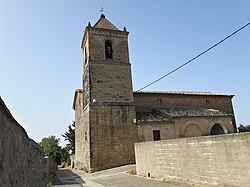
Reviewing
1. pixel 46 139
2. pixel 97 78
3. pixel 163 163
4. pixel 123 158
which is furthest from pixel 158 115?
A: pixel 46 139

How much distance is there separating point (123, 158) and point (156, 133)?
155 inches

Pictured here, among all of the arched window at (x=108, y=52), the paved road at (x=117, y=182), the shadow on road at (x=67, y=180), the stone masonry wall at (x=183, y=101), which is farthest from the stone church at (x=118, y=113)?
the paved road at (x=117, y=182)

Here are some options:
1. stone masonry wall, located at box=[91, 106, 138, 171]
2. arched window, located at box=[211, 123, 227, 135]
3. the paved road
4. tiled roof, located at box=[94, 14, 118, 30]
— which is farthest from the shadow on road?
arched window, located at box=[211, 123, 227, 135]

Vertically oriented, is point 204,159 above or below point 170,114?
below

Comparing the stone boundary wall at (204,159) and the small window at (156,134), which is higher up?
the small window at (156,134)

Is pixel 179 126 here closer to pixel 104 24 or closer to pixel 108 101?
pixel 108 101

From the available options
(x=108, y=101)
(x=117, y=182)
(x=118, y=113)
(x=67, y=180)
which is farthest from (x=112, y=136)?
(x=117, y=182)

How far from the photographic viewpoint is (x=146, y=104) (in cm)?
2391

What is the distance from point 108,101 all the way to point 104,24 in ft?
27.9

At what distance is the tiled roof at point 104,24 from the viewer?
22869mm

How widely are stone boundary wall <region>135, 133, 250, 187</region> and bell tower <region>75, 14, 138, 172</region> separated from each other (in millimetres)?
6442

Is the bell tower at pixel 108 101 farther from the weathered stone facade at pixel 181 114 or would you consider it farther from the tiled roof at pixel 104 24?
the weathered stone facade at pixel 181 114

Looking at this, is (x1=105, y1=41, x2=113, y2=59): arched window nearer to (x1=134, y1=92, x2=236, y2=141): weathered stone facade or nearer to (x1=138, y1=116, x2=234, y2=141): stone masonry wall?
(x1=134, y1=92, x2=236, y2=141): weathered stone facade

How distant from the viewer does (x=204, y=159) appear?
910 centimetres
